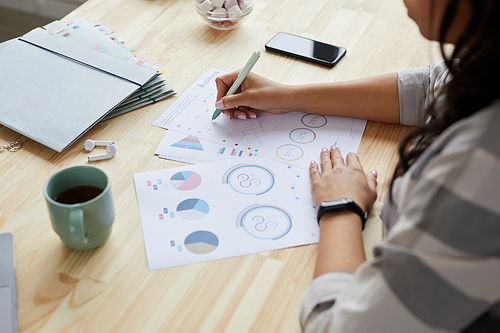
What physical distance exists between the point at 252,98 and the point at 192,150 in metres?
0.18

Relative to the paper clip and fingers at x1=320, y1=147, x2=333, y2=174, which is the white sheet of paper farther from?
the paper clip

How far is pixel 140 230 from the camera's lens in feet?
2.14

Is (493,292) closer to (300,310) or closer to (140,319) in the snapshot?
(300,310)

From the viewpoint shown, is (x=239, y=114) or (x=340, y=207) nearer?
(x=340, y=207)

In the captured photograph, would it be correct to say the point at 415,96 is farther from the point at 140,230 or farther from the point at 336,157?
the point at 140,230

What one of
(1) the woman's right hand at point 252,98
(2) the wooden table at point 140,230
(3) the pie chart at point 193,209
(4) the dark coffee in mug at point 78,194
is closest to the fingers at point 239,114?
(1) the woman's right hand at point 252,98

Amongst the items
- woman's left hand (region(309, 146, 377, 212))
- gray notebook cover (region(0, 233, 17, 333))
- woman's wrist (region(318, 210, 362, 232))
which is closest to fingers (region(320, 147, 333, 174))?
woman's left hand (region(309, 146, 377, 212))

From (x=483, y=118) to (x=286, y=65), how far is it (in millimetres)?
681

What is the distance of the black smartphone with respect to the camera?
104 centimetres

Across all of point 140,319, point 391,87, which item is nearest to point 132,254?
point 140,319

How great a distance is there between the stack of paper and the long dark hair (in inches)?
24.4

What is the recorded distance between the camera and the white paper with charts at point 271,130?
79 centimetres

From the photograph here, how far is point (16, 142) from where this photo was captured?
2.63 ft

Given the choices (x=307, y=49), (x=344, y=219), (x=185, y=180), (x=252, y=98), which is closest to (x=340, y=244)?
(x=344, y=219)
